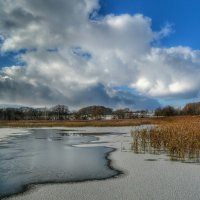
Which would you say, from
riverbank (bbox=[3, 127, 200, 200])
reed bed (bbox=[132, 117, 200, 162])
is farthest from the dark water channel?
reed bed (bbox=[132, 117, 200, 162])

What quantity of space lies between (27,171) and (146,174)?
3.53m

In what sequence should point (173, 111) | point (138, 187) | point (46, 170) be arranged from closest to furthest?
1. point (138, 187)
2. point (46, 170)
3. point (173, 111)

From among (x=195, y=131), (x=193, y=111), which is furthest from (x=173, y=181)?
(x=193, y=111)

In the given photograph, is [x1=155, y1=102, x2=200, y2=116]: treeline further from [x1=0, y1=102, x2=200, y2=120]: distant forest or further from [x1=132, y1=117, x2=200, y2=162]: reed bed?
[x1=132, y1=117, x2=200, y2=162]: reed bed

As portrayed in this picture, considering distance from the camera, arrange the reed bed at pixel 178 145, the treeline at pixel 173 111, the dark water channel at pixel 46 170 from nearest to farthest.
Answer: the dark water channel at pixel 46 170 < the reed bed at pixel 178 145 < the treeline at pixel 173 111

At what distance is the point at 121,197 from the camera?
22.5 feet

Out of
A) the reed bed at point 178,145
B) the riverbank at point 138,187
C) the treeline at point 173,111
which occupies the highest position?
the treeline at point 173,111

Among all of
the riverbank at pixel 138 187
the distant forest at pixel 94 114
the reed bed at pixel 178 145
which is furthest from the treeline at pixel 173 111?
the riverbank at pixel 138 187

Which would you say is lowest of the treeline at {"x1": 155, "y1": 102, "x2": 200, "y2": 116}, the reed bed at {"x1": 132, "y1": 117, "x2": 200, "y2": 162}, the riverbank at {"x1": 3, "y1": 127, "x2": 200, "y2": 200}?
the riverbank at {"x1": 3, "y1": 127, "x2": 200, "y2": 200}

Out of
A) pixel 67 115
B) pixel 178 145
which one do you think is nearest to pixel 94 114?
pixel 67 115

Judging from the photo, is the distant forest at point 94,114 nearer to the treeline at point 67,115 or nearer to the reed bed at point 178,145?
the treeline at point 67,115

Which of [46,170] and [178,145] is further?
[178,145]

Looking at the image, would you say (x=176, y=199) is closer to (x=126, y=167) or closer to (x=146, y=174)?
(x=146, y=174)

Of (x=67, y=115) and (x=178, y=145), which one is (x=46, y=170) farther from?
(x=67, y=115)
